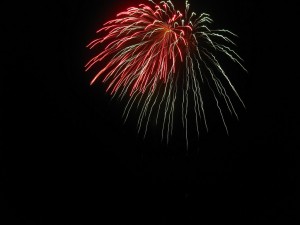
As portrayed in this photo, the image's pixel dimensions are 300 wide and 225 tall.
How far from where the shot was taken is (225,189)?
24.5ft

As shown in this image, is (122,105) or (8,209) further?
(122,105)

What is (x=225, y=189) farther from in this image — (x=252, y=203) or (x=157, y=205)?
(x=157, y=205)

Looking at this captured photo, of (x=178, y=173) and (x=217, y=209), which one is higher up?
(x=178, y=173)

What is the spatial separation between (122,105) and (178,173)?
5.72 feet

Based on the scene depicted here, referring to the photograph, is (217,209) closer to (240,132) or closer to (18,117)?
(240,132)

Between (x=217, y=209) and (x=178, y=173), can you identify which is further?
(x=178, y=173)

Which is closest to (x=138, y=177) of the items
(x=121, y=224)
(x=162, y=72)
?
(x=121, y=224)

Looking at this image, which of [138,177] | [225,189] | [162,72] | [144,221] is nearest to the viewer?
[162,72]

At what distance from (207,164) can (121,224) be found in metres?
2.20

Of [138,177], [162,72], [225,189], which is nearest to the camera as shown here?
[162,72]

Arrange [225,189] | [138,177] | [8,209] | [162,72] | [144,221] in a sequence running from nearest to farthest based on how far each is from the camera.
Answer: [162,72]
[8,209]
[144,221]
[225,189]
[138,177]

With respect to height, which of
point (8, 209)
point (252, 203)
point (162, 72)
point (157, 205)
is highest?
point (162, 72)

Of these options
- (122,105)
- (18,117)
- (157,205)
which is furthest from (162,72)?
(18,117)

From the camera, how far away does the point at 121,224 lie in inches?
269
